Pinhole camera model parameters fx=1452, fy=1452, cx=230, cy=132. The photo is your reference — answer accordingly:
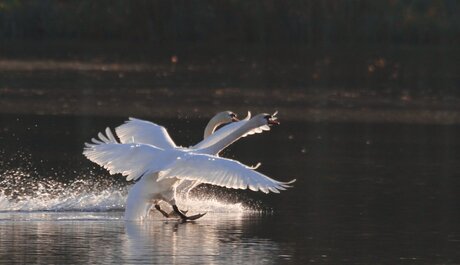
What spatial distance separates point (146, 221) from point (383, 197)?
368 cm

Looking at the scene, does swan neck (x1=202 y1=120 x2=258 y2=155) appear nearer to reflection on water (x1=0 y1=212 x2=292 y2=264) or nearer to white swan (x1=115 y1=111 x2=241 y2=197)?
white swan (x1=115 y1=111 x2=241 y2=197)

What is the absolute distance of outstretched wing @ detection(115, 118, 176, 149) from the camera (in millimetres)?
16750

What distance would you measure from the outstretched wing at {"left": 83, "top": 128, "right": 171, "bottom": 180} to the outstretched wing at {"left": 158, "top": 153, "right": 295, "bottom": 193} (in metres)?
0.28

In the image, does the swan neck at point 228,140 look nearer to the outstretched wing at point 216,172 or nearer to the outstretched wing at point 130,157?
the outstretched wing at point 130,157

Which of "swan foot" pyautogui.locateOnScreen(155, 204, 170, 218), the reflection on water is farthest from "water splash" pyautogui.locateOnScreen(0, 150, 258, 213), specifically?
the reflection on water

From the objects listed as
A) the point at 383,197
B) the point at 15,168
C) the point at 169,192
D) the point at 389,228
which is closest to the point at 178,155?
the point at 169,192

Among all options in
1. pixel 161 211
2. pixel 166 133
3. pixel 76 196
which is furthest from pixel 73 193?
pixel 161 211

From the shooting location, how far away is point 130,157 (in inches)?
605

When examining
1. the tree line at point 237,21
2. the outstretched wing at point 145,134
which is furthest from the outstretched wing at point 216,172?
the tree line at point 237,21

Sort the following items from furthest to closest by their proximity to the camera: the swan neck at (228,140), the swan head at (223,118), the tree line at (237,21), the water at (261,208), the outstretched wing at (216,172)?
the tree line at (237,21), the swan head at (223,118), the swan neck at (228,140), the outstretched wing at (216,172), the water at (261,208)

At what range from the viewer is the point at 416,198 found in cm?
1777

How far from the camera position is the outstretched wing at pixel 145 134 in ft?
55.0

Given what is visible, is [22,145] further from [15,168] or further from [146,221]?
[146,221]

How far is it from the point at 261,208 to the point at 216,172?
8.00 feet
